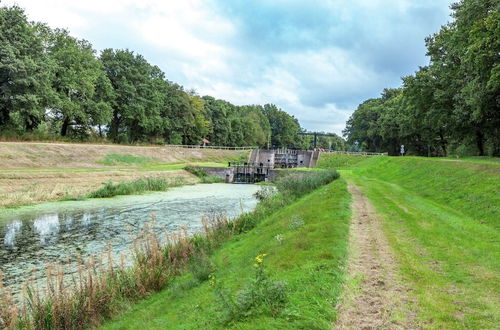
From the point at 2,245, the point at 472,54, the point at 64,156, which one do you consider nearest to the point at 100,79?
the point at 64,156

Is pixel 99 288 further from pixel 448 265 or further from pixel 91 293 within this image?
pixel 448 265

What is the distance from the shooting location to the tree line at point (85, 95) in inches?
1697

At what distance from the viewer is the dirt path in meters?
5.50

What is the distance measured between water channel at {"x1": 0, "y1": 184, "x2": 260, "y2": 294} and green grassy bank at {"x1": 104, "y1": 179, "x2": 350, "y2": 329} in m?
2.55

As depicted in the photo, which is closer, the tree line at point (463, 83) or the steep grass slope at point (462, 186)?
the steep grass slope at point (462, 186)

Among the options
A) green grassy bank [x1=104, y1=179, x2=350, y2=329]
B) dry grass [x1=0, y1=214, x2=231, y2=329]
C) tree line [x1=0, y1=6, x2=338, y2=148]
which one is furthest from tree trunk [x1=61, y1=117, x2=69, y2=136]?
green grassy bank [x1=104, y1=179, x2=350, y2=329]

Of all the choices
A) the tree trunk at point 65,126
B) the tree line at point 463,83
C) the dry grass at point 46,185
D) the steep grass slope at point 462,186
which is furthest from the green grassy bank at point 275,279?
the tree trunk at point 65,126

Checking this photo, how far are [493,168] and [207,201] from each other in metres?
20.3

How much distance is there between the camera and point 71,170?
37438 millimetres

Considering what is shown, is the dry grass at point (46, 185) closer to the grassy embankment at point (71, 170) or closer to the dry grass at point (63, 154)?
the grassy embankment at point (71, 170)

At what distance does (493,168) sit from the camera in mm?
20641

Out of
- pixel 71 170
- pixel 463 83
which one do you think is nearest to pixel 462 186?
pixel 463 83

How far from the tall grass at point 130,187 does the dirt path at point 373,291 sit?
25.7 metres

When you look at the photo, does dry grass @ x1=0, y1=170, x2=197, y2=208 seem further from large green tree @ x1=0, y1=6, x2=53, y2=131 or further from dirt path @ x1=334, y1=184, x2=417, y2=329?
dirt path @ x1=334, y1=184, x2=417, y2=329
